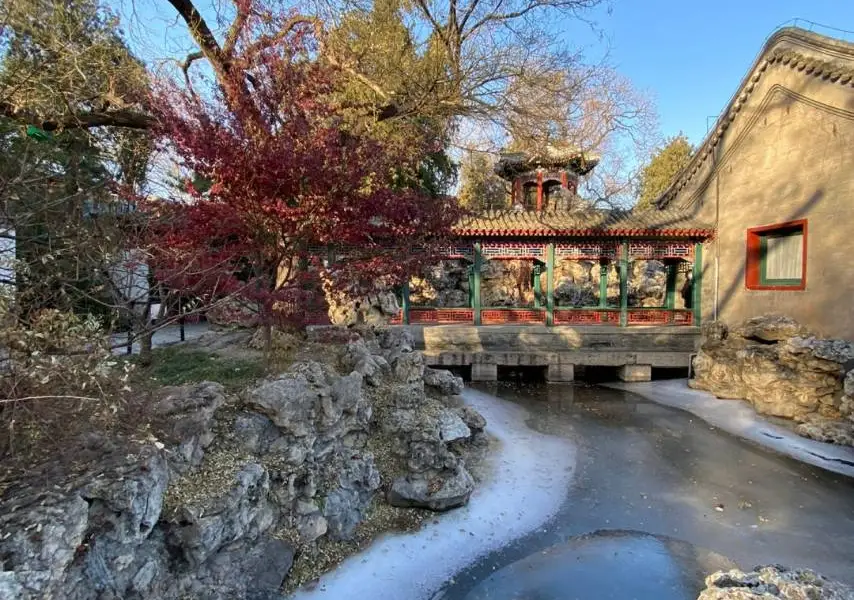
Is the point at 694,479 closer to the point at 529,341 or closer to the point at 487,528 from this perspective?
the point at 487,528

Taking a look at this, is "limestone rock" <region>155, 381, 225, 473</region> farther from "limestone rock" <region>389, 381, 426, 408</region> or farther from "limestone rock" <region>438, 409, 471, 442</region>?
"limestone rock" <region>438, 409, 471, 442</region>

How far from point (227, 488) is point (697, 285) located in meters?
11.8

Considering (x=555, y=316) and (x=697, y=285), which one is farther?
(x=555, y=316)

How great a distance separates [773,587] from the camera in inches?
103

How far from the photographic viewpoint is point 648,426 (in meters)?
8.12

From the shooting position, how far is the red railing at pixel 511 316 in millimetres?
12188

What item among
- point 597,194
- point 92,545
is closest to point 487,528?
point 92,545

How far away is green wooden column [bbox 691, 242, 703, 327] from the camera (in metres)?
11.7

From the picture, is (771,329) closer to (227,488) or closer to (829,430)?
(829,430)

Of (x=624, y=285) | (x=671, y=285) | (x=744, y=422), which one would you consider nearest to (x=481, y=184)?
(x=671, y=285)

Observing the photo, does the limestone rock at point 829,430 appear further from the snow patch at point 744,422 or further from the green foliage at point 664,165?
the green foliage at point 664,165

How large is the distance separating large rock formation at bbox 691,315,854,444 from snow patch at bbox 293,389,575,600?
427 cm

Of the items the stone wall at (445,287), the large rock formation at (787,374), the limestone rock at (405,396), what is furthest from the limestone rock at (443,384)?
the stone wall at (445,287)

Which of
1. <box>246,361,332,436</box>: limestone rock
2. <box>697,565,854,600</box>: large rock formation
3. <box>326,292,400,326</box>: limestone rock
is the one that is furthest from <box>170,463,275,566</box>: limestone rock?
<box>326,292,400,326</box>: limestone rock
